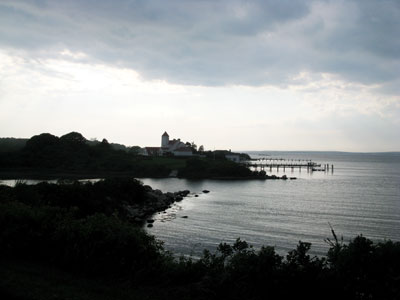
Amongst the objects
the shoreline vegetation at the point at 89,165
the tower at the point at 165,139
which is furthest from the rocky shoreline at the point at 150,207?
the tower at the point at 165,139

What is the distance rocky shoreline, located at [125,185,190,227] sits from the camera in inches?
1324

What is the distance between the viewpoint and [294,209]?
134 feet

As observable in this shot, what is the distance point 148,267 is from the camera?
1030 cm

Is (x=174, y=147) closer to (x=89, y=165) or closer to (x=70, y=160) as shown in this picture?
(x=89, y=165)

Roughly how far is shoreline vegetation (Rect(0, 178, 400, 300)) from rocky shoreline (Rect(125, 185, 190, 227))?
19.5 m

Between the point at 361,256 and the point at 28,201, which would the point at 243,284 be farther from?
the point at 28,201

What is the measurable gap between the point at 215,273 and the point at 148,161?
91477 mm

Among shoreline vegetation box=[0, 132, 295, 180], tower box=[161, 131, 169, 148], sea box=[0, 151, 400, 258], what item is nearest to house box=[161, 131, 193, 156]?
tower box=[161, 131, 169, 148]

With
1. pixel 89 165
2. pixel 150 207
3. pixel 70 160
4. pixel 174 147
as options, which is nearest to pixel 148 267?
pixel 150 207

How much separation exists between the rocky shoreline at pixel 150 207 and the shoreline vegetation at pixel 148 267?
1948cm

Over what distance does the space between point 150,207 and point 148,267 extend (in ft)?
98.2

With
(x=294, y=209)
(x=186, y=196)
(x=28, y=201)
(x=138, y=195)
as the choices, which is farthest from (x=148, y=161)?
(x=28, y=201)

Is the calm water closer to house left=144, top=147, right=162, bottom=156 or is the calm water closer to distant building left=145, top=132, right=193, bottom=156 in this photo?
distant building left=145, top=132, right=193, bottom=156

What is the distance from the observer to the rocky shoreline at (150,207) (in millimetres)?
33625
